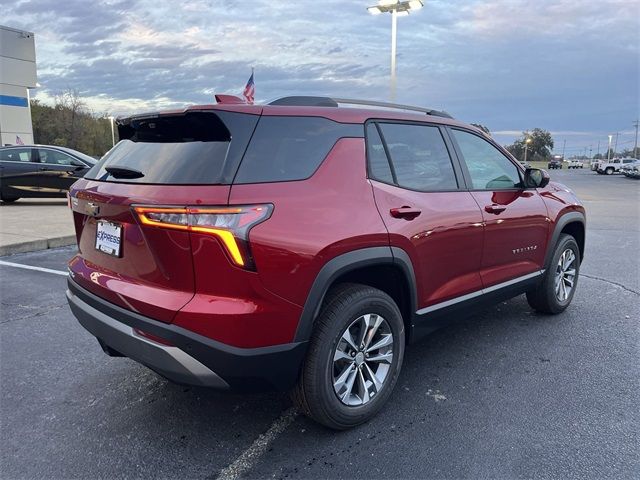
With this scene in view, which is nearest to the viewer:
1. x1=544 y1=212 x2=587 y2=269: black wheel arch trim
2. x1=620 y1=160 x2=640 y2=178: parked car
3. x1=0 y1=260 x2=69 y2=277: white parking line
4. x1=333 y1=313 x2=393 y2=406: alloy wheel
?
x1=333 y1=313 x2=393 y2=406: alloy wheel

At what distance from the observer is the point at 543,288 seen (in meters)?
4.65

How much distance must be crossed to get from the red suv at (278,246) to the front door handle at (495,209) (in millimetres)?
205

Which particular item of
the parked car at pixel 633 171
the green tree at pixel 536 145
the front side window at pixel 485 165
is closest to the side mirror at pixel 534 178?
the front side window at pixel 485 165

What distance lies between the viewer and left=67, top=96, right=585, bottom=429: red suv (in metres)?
2.37

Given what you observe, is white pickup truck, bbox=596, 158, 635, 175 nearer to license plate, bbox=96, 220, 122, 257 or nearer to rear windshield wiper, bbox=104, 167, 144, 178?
rear windshield wiper, bbox=104, 167, 144, 178

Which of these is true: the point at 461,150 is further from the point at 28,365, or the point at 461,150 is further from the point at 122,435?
the point at 28,365

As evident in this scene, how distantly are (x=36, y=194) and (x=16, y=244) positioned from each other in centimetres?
605

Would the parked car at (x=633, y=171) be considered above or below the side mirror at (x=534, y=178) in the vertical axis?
below

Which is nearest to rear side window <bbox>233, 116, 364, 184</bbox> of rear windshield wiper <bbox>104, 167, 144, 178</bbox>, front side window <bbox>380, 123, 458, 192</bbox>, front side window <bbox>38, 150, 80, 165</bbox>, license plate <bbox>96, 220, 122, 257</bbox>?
front side window <bbox>380, 123, 458, 192</bbox>

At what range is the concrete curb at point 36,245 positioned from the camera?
7411 millimetres

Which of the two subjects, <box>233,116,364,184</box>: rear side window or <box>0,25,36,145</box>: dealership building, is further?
<box>0,25,36,145</box>: dealership building

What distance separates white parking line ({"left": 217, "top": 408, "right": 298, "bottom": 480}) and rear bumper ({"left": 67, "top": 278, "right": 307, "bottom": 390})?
15.7 inches

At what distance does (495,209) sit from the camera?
3.82 metres

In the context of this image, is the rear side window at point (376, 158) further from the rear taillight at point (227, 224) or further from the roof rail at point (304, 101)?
the rear taillight at point (227, 224)
